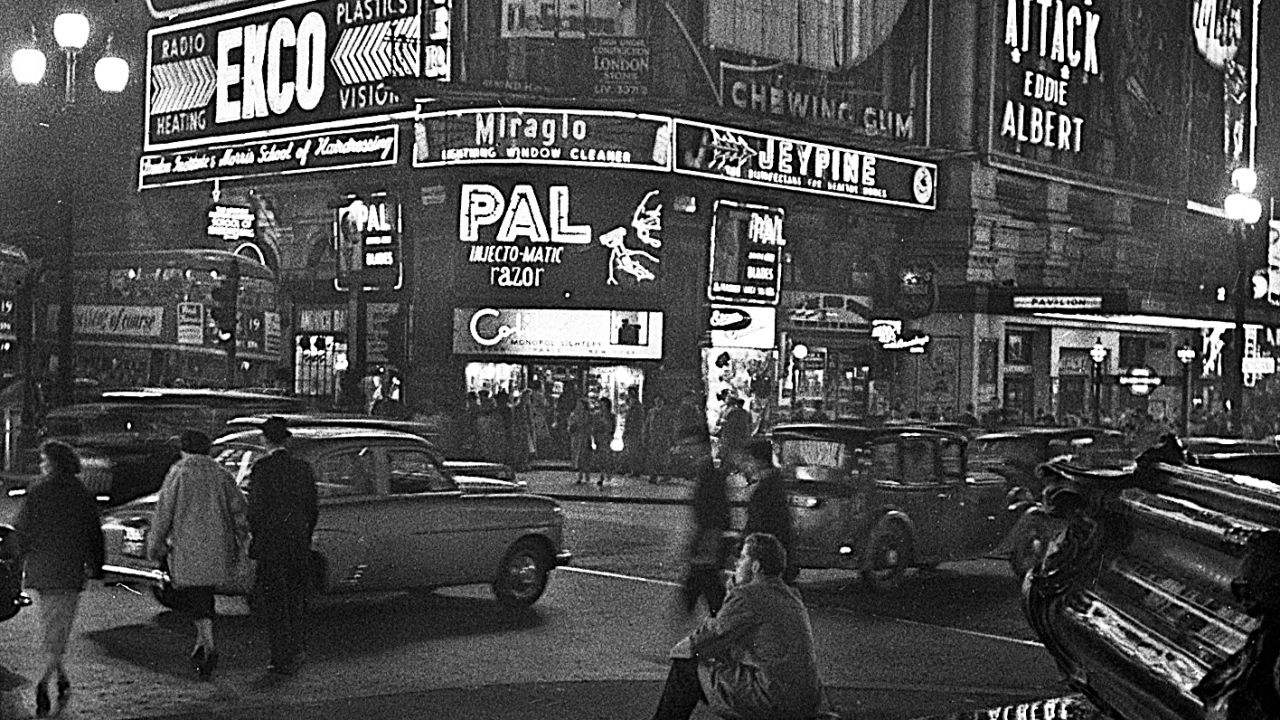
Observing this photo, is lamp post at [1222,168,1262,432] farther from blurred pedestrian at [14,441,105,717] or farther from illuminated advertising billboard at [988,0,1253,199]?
blurred pedestrian at [14,441,105,717]

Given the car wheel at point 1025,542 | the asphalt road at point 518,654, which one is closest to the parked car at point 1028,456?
the car wheel at point 1025,542

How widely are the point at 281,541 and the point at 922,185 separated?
106 ft

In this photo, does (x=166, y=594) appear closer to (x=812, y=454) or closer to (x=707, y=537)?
(x=707, y=537)

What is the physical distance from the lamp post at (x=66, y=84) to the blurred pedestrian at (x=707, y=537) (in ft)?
40.3

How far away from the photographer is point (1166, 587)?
552 centimetres

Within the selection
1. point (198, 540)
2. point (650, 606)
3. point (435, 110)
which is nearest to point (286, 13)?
point (435, 110)

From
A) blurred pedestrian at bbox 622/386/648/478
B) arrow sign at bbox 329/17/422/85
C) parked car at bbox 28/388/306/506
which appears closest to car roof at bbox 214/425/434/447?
parked car at bbox 28/388/306/506

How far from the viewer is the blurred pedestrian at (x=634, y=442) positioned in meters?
32.8

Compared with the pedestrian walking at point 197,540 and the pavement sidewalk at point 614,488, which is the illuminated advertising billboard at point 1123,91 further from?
the pedestrian walking at point 197,540

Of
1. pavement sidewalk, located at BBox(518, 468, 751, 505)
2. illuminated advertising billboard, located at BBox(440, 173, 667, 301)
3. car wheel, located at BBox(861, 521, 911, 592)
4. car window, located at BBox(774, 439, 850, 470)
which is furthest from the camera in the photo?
illuminated advertising billboard, located at BBox(440, 173, 667, 301)

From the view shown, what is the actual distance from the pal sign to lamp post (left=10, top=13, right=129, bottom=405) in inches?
446

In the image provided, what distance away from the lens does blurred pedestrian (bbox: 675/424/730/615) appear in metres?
13.2

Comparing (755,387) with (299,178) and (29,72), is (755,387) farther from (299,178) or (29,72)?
(29,72)

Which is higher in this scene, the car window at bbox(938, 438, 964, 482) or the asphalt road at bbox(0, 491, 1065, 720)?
the car window at bbox(938, 438, 964, 482)
